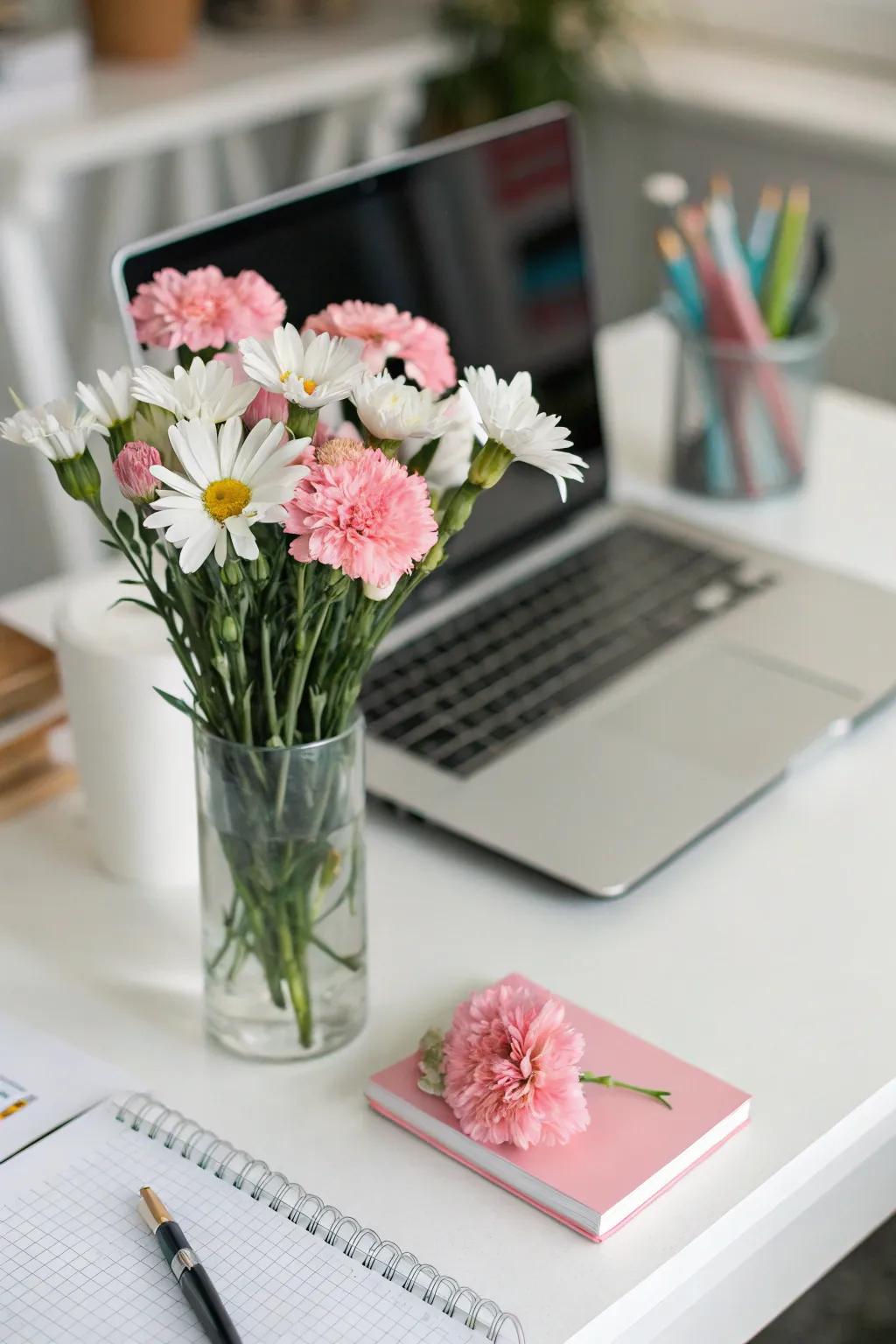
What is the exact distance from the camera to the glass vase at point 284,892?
0.72 metres

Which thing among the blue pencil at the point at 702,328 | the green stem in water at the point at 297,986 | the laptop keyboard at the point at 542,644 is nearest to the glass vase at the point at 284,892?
the green stem in water at the point at 297,986

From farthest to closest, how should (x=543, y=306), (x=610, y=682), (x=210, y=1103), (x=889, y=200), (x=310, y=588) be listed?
(x=889, y=200)
(x=543, y=306)
(x=610, y=682)
(x=210, y=1103)
(x=310, y=588)

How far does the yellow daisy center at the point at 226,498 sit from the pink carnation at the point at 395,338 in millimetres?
149

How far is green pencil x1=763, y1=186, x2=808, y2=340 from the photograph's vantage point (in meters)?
1.33

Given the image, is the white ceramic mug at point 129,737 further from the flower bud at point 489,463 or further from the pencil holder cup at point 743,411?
the pencil holder cup at point 743,411

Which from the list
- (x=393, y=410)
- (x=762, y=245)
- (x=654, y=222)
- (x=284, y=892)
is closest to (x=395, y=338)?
(x=393, y=410)

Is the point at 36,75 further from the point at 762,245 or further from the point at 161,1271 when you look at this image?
the point at 161,1271

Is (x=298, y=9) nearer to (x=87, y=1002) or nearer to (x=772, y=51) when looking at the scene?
(x=772, y=51)

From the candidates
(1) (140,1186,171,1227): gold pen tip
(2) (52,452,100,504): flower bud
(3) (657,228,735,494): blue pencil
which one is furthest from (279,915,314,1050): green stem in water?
(3) (657,228,735,494): blue pencil

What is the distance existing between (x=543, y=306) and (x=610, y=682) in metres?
0.31

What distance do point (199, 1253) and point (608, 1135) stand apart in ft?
0.58

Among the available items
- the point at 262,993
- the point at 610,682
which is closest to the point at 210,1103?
the point at 262,993

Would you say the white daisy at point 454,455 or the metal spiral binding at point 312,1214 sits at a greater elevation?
the white daisy at point 454,455

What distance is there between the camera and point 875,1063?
78 cm
